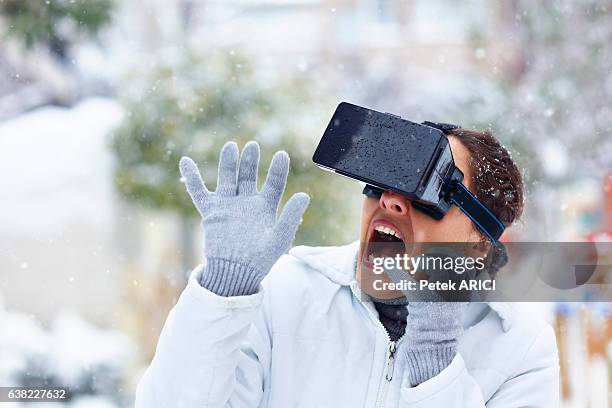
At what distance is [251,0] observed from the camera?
3104 mm

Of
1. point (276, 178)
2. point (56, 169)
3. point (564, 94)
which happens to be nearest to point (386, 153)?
point (276, 178)

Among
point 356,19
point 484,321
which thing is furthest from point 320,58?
point 484,321

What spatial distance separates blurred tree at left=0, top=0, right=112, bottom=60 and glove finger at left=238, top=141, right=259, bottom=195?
1.81 m

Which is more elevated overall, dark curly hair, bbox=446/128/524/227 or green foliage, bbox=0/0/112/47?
green foliage, bbox=0/0/112/47

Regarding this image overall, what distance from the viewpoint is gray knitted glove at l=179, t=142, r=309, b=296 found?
2.38ft

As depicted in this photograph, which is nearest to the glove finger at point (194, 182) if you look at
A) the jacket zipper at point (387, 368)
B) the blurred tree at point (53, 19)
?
the jacket zipper at point (387, 368)

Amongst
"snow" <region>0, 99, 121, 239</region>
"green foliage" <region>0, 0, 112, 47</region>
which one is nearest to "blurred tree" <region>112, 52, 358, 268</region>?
"snow" <region>0, 99, 121, 239</region>

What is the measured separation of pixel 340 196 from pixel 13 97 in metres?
1.29

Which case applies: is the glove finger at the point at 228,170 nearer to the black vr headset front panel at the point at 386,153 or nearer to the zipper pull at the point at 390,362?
the black vr headset front panel at the point at 386,153

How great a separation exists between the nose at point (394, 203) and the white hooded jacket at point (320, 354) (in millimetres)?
92

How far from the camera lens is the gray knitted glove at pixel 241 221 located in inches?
28.5

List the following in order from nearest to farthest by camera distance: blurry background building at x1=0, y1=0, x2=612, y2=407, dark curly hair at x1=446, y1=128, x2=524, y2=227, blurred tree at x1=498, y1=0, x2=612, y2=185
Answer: dark curly hair at x1=446, y1=128, x2=524, y2=227 < blurry background building at x1=0, y1=0, x2=612, y2=407 < blurred tree at x1=498, y1=0, x2=612, y2=185

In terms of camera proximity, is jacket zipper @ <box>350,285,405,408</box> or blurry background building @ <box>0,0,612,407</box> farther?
blurry background building @ <box>0,0,612,407</box>

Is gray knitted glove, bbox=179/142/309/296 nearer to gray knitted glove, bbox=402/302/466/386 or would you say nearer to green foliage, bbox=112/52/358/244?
gray knitted glove, bbox=402/302/466/386
